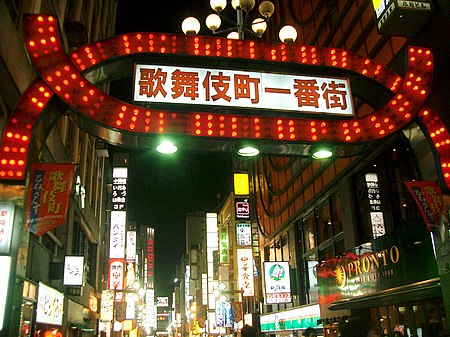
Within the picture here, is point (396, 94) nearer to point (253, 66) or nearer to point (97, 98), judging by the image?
point (253, 66)

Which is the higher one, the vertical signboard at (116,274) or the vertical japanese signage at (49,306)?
the vertical signboard at (116,274)

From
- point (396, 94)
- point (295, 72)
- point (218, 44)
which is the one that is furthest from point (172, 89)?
point (396, 94)

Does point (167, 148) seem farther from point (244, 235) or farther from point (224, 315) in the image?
point (224, 315)

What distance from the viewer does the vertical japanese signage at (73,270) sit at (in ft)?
73.0

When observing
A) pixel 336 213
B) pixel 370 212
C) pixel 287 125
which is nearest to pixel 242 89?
pixel 287 125

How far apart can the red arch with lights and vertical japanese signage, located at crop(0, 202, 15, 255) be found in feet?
1.93

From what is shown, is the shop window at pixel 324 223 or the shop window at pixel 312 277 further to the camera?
the shop window at pixel 312 277

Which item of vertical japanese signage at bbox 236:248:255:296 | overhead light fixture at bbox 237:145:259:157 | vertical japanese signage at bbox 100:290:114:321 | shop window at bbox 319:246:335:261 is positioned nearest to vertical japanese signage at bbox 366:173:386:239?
shop window at bbox 319:246:335:261

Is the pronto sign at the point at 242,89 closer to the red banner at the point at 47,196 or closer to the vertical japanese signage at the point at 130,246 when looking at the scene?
the red banner at the point at 47,196

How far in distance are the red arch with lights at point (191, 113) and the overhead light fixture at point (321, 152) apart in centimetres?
34

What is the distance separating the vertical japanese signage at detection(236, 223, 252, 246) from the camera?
38431mm

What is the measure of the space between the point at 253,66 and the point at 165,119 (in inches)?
104

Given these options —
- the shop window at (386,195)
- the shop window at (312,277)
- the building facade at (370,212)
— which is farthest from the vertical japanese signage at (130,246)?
the shop window at (386,195)

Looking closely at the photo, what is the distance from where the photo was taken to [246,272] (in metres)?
36.7
